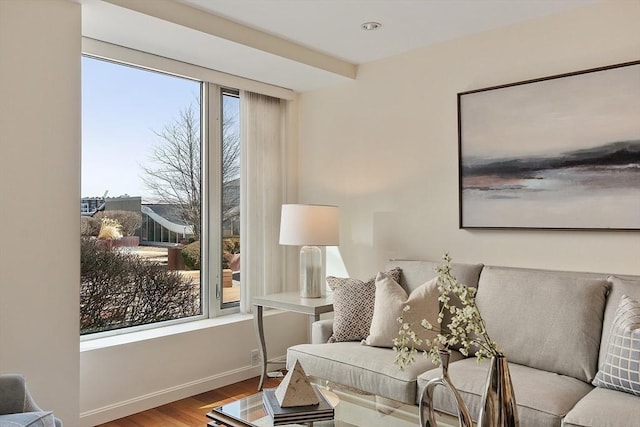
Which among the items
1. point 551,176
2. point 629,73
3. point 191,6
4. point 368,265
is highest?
point 191,6

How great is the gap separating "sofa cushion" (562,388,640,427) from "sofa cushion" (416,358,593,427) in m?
0.06

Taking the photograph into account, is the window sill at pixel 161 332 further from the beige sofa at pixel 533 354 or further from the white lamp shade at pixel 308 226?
the beige sofa at pixel 533 354

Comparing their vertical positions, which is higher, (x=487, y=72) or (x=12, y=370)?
(x=487, y=72)

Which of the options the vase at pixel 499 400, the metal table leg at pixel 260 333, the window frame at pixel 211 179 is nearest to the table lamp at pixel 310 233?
the metal table leg at pixel 260 333

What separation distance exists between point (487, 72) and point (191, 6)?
6.14 ft

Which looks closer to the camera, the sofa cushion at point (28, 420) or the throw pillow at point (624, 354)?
the sofa cushion at point (28, 420)

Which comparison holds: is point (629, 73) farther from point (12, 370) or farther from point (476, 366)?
point (12, 370)

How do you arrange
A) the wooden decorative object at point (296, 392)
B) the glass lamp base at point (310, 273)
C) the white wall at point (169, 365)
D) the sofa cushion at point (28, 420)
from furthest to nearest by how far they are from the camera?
the glass lamp base at point (310, 273) < the white wall at point (169, 365) < the wooden decorative object at point (296, 392) < the sofa cushion at point (28, 420)

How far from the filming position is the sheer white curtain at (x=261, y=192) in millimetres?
4000

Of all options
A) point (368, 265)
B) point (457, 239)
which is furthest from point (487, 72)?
point (368, 265)

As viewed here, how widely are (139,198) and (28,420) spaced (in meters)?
1.84

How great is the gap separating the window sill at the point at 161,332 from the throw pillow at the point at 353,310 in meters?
0.98

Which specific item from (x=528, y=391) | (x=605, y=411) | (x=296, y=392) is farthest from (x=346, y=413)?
(x=605, y=411)

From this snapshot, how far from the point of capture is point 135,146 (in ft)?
11.3
